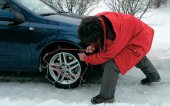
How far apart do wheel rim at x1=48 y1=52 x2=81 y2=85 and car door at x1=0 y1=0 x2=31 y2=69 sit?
0.38m

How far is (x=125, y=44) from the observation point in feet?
14.5

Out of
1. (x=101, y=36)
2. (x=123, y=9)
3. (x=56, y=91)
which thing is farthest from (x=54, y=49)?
(x=123, y=9)

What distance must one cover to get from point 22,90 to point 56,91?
0.50 metres

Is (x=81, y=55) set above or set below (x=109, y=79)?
above

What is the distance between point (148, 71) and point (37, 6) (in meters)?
1.95

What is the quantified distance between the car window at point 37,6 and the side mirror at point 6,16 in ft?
0.77

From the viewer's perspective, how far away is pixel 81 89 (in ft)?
17.0

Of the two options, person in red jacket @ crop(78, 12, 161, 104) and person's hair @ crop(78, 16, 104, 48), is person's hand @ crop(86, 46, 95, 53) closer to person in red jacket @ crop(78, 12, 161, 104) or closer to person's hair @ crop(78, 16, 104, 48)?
person in red jacket @ crop(78, 12, 161, 104)

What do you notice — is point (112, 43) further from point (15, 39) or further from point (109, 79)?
point (15, 39)

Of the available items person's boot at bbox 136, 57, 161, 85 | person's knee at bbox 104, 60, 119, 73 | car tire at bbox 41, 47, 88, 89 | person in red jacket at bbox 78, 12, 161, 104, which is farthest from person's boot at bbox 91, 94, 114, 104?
person's boot at bbox 136, 57, 161, 85

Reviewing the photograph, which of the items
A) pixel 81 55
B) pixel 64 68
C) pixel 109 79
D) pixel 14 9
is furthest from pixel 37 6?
pixel 109 79

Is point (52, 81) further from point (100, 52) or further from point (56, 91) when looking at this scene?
point (100, 52)

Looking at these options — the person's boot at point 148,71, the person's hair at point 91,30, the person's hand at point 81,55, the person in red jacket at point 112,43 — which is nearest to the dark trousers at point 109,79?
the person in red jacket at point 112,43

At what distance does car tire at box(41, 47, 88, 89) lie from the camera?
16.5 ft
